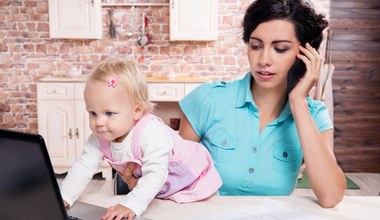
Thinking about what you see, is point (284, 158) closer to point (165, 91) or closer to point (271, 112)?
point (271, 112)

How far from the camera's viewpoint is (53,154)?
3887mm

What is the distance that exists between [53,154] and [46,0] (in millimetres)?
1663

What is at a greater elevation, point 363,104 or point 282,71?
point 282,71

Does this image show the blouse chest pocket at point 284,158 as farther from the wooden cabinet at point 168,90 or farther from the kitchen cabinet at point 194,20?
the kitchen cabinet at point 194,20

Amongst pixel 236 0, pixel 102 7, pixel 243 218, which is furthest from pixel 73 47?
pixel 243 218

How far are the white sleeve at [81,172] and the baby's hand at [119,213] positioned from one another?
16 centimetres

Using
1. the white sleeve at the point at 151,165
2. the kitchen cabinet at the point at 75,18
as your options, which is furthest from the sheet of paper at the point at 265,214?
the kitchen cabinet at the point at 75,18

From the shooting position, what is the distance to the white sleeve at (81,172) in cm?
111

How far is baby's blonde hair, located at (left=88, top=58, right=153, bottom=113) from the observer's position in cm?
113

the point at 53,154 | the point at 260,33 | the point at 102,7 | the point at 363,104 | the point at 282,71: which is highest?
the point at 102,7

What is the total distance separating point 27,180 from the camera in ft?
2.27

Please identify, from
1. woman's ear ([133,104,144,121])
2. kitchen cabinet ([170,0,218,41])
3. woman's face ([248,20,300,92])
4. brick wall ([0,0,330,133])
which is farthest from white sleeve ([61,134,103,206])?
brick wall ([0,0,330,133])

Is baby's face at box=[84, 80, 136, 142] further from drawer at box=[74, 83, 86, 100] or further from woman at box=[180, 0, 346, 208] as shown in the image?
drawer at box=[74, 83, 86, 100]

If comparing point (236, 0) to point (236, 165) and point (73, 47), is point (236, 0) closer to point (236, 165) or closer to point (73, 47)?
point (73, 47)
